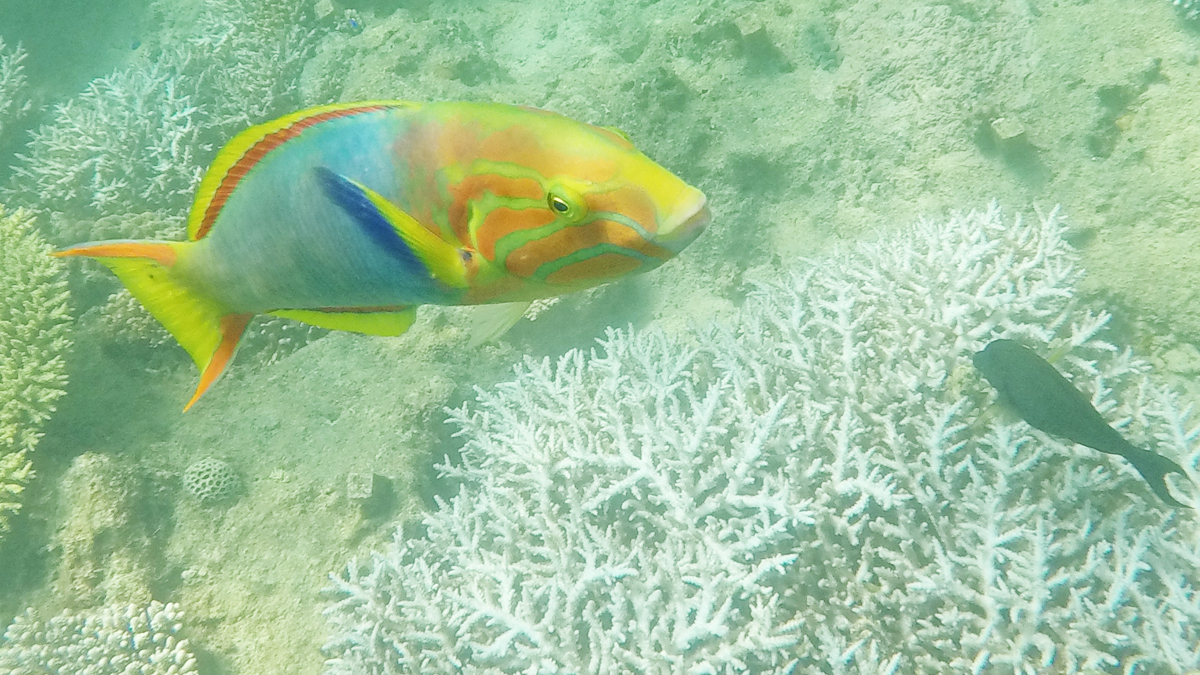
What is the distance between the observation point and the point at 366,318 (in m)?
1.32

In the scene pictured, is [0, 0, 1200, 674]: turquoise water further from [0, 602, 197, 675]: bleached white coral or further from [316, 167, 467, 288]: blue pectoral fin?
[316, 167, 467, 288]: blue pectoral fin

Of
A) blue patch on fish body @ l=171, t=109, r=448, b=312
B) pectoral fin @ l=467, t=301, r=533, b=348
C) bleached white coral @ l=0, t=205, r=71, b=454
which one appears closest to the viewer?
blue patch on fish body @ l=171, t=109, r=448, b=312

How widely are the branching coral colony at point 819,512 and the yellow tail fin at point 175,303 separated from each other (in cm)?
196

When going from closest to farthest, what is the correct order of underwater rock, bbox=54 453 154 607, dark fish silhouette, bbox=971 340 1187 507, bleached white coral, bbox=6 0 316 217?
dark fish silhouette, bbox=971 340 1187 507, underwater rock, bbox=54 453 154 607, bleached white coral, bbox=6 0 316 217

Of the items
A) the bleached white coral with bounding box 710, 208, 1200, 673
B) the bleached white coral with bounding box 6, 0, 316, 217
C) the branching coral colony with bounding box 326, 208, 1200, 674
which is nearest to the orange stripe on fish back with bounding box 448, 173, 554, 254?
the branching coral colony with bounding box 326, 208, 1200, 674

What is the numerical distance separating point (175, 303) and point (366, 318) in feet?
1.25

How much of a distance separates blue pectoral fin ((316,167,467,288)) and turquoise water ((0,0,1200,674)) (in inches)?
85.5

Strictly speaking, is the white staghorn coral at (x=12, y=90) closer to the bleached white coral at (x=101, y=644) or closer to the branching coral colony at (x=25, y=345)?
the branching coral colony at (x=25, y=345)

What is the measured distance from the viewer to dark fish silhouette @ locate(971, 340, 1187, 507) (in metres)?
2.45

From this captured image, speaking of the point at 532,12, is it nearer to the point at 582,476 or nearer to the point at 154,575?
the point at 582,476

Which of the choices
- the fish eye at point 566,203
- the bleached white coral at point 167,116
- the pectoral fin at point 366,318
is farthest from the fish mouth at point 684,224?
the bleached white coral at point 167,116

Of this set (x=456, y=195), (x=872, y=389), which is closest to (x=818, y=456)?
(x=872, y=389)

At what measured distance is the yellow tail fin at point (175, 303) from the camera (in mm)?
1271

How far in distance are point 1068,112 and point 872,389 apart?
2741 mm
